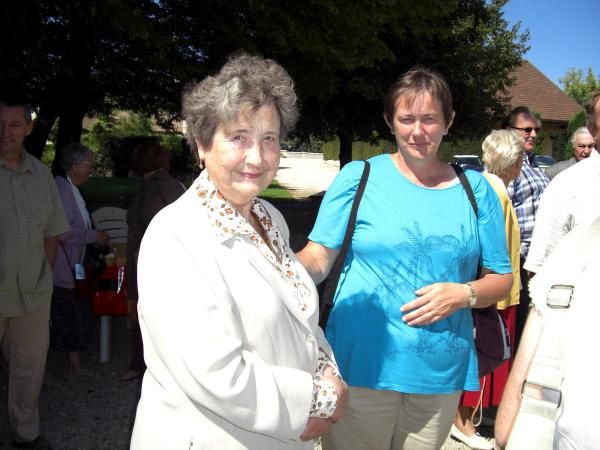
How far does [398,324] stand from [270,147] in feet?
3.07

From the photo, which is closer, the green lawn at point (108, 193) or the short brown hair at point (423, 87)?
the short brown hair at point (423, 87)

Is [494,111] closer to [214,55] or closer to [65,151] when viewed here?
[214,55]

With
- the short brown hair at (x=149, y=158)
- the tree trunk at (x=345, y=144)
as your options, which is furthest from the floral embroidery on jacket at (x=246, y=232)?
the tree trunk at (x=345, y=144)

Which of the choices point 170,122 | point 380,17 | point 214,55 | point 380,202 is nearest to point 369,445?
point 380,202

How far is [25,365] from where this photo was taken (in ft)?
11.6

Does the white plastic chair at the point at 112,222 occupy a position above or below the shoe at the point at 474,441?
Result: above

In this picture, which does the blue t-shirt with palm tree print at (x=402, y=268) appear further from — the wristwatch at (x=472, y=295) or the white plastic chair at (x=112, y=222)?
the white plastic chair at (x=112, y=222)

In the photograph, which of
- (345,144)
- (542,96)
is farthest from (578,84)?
(345,144)

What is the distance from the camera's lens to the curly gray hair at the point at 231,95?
161cm

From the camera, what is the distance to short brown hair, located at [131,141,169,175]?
4492 millimetres

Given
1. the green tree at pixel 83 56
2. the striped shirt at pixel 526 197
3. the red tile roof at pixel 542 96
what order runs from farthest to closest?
the red tile roof at pixel 542 96
the green tree at pixel 83 56
the striped shirt at pixel 526 197

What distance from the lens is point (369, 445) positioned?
7.41ft

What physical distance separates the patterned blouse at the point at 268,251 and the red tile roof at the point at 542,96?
127 ft

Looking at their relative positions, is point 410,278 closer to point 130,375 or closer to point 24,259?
point 24,259
